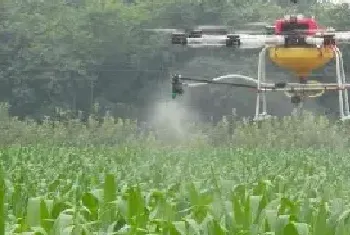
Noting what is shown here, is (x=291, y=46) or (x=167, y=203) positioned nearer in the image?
(x=167, y=203)

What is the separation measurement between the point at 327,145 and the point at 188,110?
15.2 meters

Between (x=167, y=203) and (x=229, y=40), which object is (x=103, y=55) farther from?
(x=167, y=203)

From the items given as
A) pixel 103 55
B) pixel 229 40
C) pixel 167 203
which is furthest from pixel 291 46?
pixel 103 55

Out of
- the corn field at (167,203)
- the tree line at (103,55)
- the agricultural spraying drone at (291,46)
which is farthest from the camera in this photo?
the tree line at (103,55)

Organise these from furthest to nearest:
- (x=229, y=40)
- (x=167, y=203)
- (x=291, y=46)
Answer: (x=291, y=46), (x=229, y=40), (x=167, y=203)

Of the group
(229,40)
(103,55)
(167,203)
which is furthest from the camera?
(103,55)

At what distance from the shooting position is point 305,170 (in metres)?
20.0

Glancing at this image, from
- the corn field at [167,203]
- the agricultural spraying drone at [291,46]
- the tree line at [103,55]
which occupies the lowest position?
the corn field at [167,203]

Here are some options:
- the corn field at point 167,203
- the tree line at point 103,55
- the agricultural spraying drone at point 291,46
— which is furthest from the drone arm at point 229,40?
the tree line at point 103,55

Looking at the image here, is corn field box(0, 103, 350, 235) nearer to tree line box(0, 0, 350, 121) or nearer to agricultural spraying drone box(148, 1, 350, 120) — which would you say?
agricultural spraying drone box(148, 1, 350, 120)

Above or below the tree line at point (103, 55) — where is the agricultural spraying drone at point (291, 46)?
below

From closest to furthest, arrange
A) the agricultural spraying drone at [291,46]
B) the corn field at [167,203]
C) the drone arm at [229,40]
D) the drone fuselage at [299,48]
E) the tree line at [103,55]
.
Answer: the corn field at [167,203]
the drone arm at [229,40]
the agricultural spraying drone at [291,46]
the drone fuselage at [299,48]
the tree line at [103,55]

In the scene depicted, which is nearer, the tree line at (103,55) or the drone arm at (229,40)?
the drone arm at (229,40)

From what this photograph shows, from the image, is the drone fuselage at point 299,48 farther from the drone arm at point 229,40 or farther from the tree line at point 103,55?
the tree line at point 103,55
